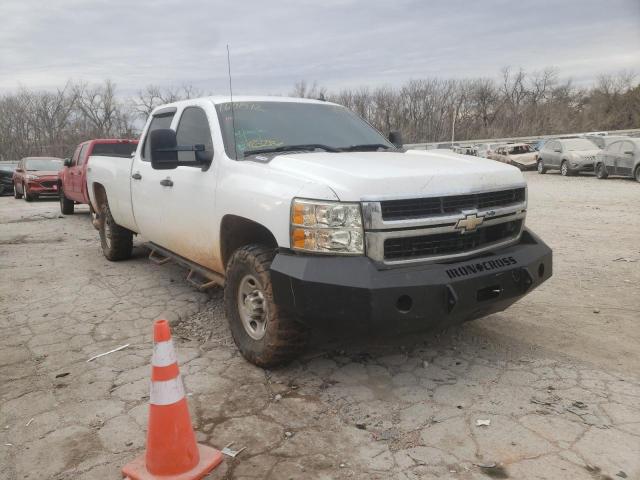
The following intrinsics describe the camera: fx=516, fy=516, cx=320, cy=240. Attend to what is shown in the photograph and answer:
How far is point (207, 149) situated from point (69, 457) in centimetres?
238

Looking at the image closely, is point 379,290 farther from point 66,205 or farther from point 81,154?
point 66,205

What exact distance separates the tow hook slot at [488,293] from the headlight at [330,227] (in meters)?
0.76

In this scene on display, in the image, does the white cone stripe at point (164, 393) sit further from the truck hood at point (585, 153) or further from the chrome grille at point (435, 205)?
the truck hood at point (585, 153)

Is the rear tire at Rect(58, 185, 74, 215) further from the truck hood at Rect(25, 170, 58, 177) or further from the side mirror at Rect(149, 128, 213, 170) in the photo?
the side mirror at Rect(149, 128, 213, 170)

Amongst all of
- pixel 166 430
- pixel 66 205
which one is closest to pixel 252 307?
pixel 166 430

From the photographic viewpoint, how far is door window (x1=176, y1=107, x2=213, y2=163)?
4188 millimetres

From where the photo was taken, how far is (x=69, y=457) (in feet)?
8.59

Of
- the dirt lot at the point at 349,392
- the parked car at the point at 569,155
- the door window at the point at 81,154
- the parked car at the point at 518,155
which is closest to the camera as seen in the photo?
the dirt lot at the point at 349,392

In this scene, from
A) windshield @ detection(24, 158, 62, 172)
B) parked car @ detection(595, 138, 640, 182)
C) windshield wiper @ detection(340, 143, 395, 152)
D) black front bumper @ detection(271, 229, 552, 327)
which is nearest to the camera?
black front bumper @ detection(271, 229, 552, 327)

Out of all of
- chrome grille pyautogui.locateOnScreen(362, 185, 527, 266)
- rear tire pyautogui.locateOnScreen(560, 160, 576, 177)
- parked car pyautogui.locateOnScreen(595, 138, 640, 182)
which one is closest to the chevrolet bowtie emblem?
chrome grille pyautogui.locateOnScreen(362, 185, 527, 266)

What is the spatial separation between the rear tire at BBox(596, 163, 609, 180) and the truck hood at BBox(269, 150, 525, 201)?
1675 cm

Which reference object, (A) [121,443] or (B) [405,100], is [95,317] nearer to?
(A) [121,443]

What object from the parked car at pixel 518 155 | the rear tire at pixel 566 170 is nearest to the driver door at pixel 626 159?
the rear tire at pixel 566 170

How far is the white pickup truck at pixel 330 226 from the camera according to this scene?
2.84 m
